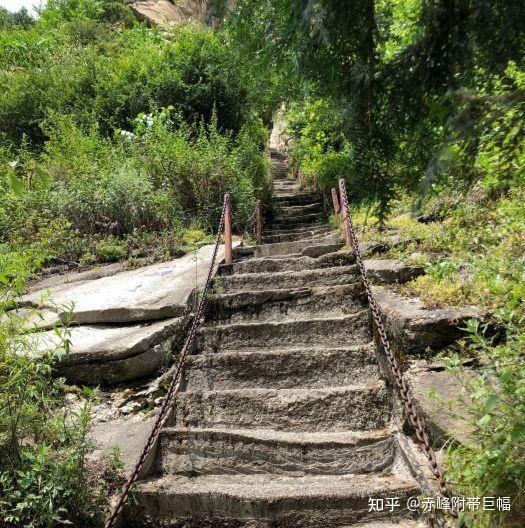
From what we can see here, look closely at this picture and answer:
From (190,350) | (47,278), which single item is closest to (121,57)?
(47,278)

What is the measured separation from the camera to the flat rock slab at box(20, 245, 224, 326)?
15.2 feet

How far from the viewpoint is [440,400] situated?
247 cm

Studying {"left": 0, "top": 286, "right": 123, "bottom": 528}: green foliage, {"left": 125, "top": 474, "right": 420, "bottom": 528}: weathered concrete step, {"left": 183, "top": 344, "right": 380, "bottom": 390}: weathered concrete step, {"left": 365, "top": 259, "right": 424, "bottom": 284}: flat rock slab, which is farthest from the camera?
{"left": 365, "top": 259, "right": 424, "bottom": 284}: flat rock slab

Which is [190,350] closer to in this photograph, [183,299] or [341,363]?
[183,299]

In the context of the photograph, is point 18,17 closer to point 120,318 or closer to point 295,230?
point 295,230

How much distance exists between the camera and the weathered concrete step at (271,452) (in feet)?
9.65

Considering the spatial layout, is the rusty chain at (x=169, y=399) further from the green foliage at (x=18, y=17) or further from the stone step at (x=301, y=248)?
the green foliage at (x=18, y=17)

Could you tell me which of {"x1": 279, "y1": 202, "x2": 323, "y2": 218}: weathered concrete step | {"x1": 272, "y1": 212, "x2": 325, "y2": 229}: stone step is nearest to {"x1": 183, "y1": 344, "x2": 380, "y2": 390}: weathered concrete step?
{"x1": 272, "y1": 212, "x2": 325, "y2": 229}: stone step

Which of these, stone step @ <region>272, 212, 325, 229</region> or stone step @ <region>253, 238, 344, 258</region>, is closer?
stone step @ <region>253, 238, 344, 258</region>

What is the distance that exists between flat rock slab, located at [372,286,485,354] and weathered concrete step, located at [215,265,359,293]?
1445 mm

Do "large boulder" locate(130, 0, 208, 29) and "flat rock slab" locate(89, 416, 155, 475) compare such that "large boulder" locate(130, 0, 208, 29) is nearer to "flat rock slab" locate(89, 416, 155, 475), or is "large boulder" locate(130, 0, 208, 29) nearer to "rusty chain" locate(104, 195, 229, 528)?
"rusty chain" locate(104, 195, 229, 528)

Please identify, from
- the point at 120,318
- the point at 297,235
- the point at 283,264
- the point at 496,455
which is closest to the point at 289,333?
the point at 283,264

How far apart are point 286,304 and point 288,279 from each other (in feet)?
1.85

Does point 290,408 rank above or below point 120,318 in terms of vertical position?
below
